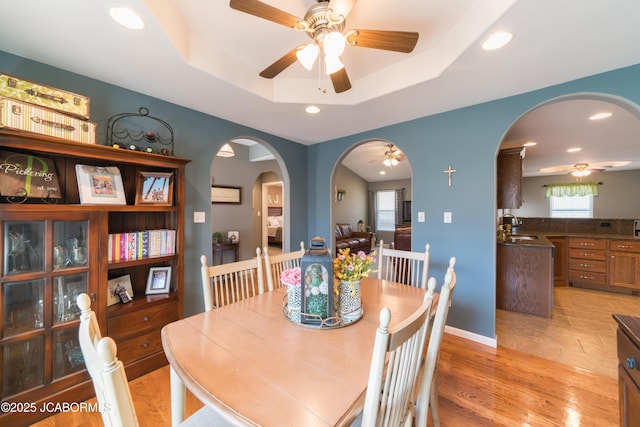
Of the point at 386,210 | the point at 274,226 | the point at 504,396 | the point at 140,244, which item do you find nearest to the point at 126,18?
the point at 140,244

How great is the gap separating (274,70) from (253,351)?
5.31 feet

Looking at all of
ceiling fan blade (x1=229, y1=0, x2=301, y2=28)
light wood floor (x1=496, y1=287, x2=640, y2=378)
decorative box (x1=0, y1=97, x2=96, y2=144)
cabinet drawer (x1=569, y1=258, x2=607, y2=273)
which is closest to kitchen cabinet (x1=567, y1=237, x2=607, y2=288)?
cabinet drawer (x1=569, y1=258, x2=607, y2=273)

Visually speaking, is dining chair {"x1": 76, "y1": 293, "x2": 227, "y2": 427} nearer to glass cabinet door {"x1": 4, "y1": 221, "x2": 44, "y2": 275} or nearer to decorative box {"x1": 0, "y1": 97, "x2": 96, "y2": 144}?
glass cabinet door {"x1": 4, "y1": 221, "x2": 44, "y2": 275}

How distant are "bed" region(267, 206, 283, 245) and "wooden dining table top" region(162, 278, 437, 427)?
719 cm

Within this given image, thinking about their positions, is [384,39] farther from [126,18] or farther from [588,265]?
[588,265]

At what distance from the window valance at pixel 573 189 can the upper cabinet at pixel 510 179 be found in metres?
5.44

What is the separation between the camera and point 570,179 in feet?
22.0

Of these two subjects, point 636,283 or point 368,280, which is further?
point 636,283

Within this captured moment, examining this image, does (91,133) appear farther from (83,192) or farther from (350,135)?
(350,135)

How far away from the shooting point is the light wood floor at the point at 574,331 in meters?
2.19

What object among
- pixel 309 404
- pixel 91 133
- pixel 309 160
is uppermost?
pixel 309 160

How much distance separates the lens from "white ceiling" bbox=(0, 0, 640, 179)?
139cm

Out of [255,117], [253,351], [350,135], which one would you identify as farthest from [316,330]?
[350,135]

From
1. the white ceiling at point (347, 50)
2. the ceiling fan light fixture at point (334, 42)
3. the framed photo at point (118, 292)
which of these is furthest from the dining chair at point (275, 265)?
the white ceiling at point (347, 50)
